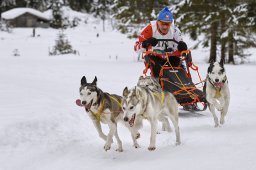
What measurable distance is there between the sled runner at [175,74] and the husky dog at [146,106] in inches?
55.0

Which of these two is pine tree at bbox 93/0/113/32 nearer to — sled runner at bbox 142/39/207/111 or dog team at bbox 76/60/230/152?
sled runner at bbox 142/39/207/111

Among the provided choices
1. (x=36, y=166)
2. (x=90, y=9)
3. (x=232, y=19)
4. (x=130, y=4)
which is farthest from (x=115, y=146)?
(x=90, y=9)

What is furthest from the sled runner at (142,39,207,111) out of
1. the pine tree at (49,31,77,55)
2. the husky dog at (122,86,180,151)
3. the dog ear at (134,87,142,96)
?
the pine tree at (49,31,77,55)

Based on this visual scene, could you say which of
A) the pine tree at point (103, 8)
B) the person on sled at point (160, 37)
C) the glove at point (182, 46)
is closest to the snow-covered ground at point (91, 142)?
the person on sled at point (160, 37)

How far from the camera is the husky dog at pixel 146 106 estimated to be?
4.29 m

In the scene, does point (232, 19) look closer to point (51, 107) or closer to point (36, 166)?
point (51, 107)

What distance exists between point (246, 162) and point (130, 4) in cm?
1892

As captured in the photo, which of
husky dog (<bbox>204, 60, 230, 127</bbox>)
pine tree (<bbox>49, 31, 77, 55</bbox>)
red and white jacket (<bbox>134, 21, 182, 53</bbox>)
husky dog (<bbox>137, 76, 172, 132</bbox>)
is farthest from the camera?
pine tree (<bbox>49, 31, 77, 55</bbox>)

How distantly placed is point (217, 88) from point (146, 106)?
1.98m

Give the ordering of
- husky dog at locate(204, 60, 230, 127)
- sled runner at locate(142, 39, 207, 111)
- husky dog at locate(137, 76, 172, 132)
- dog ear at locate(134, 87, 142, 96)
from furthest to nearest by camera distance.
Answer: sled runner at locate(142, 39, 207, 111), husky dog at locate(204, 60, 230, 127), husky dog at locate(137, 76, 172, 132), dog ear at locate(134, 87, 142, 96)

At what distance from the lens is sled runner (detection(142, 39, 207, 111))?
21.7ft

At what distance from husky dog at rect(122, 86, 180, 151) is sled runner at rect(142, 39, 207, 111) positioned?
4.58ft

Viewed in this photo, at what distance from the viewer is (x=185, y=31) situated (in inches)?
768

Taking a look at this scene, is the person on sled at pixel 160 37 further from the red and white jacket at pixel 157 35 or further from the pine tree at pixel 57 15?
the pine tree at pixel 57 15
